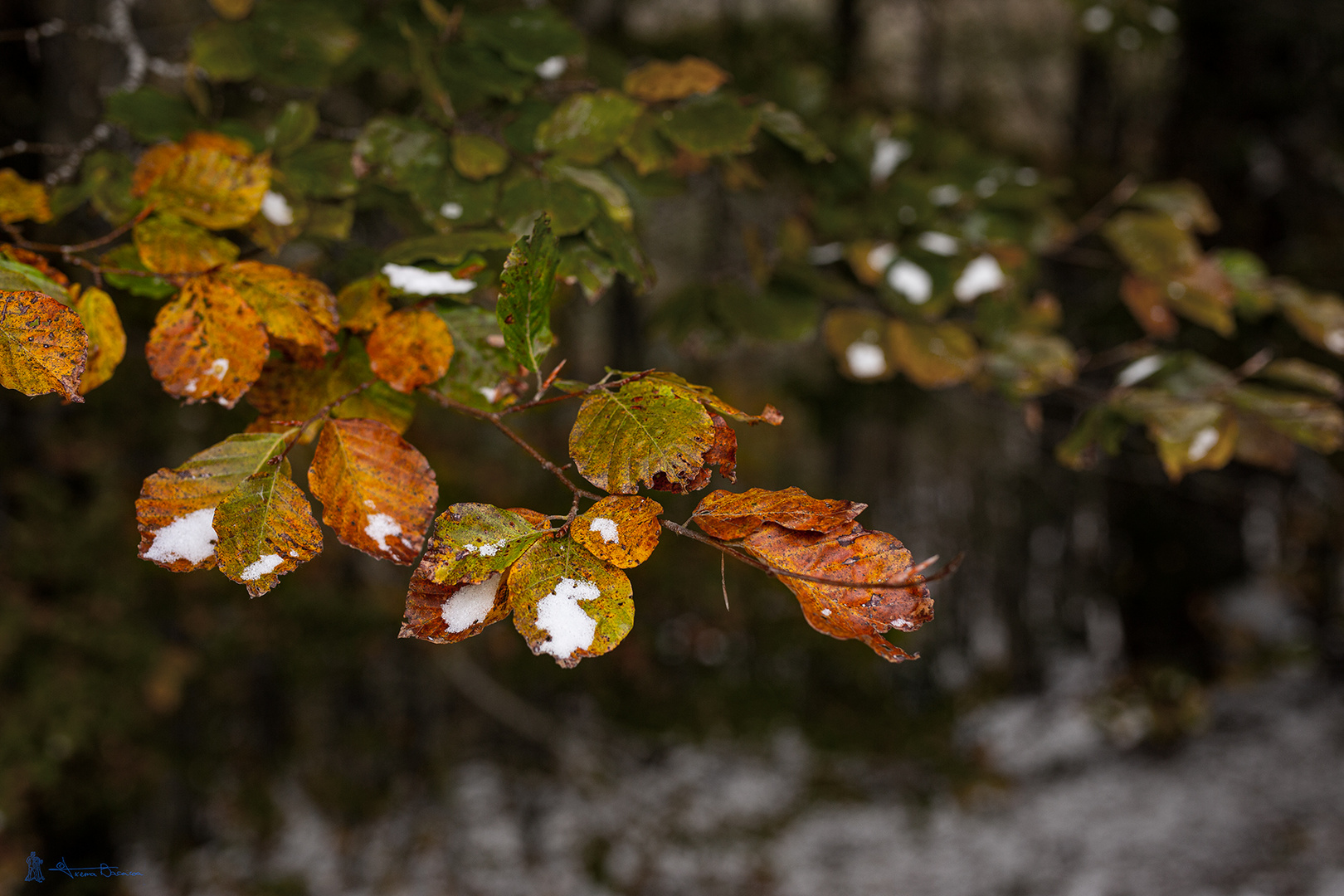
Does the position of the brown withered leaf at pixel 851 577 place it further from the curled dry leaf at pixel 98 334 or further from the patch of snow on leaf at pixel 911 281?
the patch of snow on leaf at pixel 911 281

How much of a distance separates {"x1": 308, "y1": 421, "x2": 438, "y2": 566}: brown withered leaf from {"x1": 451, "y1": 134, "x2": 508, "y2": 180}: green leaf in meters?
0.30

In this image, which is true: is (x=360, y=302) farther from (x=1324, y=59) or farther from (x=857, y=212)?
(x=1324, y=59)

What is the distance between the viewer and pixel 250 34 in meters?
0.80

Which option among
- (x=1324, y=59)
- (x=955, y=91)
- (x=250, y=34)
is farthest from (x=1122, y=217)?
(x=955, y=91)

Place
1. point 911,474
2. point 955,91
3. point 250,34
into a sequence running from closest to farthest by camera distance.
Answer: point 250,34 → point 955,91 → point 911,474

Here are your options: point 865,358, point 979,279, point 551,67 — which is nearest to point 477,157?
point 551,67

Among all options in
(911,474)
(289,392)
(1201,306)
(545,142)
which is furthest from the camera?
(911,474)

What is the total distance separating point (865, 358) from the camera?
0.95 m

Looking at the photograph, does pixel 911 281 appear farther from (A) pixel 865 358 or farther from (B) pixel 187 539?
(B) pixel 187 539

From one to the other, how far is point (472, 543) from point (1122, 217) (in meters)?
0.98

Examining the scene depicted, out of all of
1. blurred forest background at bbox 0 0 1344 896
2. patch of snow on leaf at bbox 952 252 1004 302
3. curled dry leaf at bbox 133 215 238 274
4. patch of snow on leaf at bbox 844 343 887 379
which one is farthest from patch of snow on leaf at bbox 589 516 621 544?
blurred forest background at bbox 0 0 1344 896

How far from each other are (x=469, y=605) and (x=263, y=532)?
0.41ft

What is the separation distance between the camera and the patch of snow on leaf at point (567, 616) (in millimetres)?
406

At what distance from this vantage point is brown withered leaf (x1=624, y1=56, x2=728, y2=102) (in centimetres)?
73
